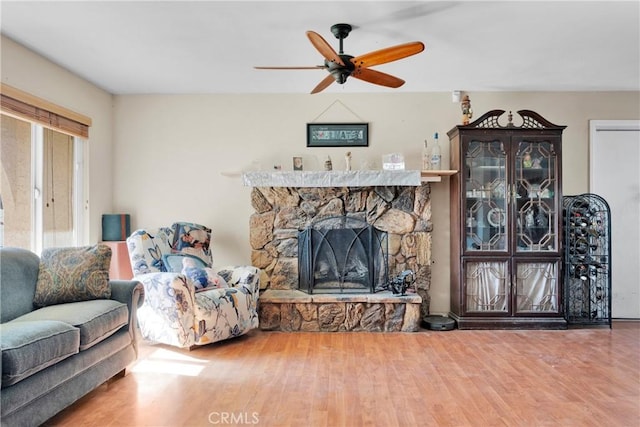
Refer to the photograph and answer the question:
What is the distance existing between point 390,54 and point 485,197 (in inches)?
88.2

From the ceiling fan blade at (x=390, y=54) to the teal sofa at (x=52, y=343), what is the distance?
2150 millimetres

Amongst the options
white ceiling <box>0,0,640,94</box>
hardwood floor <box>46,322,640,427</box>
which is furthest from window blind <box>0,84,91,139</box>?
hardwood floor <box>46,322,640,427</box>

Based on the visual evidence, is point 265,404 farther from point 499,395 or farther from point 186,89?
point 186,89

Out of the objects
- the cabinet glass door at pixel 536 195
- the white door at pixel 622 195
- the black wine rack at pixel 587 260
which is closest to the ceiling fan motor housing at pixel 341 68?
the cabinet glass door at pixel 536 195

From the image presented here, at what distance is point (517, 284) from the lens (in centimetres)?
420

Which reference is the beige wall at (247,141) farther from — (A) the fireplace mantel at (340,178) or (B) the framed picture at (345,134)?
(A) the fireplace mantel at (340,178)

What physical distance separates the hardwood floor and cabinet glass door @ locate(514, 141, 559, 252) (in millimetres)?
921

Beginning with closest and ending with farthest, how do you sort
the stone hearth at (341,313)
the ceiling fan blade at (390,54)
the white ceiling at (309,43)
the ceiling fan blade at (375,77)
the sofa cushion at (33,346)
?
the sofa cushion at (33,346) → the ceiling fan blade at (390,54) → the white ceiling at (309,43) → the ceiling fan blade at (375,77) → the stone hearth at (341,313)

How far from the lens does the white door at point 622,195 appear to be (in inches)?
179

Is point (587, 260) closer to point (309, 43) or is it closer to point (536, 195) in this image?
point (536, 195)

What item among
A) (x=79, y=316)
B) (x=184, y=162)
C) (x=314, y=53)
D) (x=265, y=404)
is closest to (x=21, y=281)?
(x=79, y=316)

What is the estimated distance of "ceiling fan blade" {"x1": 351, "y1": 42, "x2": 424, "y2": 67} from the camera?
2.45 metres

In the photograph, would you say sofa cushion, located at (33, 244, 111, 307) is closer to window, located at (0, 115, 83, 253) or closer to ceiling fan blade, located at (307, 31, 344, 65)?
window, located at (0, 115, 83, 253)

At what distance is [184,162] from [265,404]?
2938 mm
